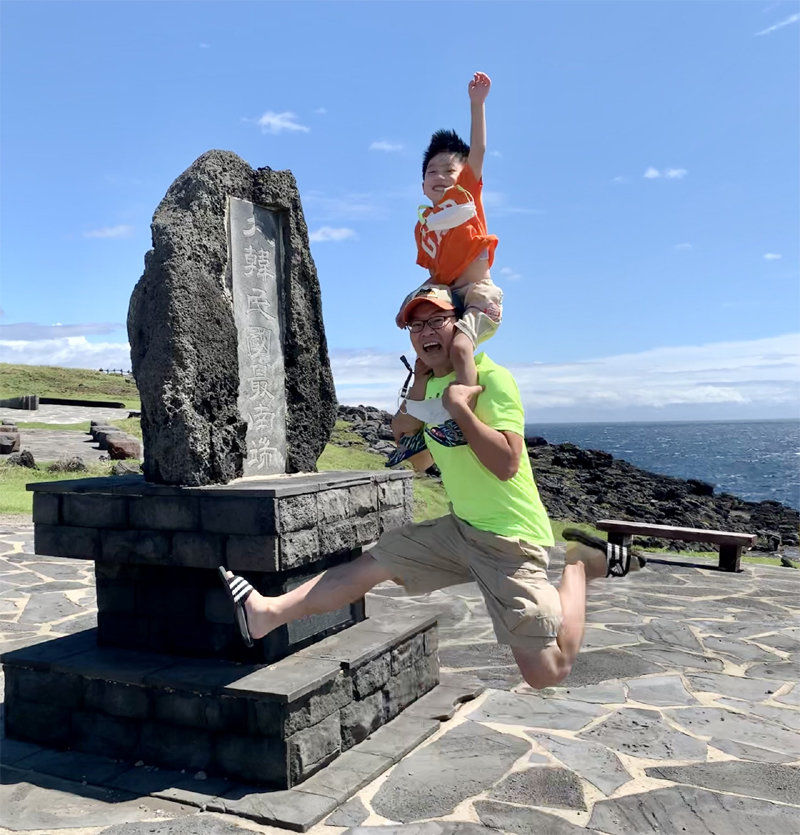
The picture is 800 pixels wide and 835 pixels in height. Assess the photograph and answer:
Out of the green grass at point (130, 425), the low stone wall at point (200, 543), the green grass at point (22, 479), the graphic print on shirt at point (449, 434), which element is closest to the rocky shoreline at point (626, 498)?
the green grass at point (130, 425)

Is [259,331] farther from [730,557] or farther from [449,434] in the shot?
[730,557]

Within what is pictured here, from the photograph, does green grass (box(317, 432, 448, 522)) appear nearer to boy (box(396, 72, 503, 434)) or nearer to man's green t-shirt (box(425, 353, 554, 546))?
boy (box(396, 72, 503, 434))

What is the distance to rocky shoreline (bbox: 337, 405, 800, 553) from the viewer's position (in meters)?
20.8

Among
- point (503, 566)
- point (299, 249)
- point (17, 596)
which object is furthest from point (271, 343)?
point (17, 596)

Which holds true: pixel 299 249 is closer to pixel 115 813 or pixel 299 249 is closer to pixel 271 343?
pixel 271 343

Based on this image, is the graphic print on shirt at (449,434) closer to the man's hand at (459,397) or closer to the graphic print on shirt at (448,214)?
the man's hand at (459,397)

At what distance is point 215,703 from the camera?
153 inches

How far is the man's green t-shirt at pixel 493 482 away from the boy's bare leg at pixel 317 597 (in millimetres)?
509

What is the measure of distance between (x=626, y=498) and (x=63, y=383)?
27039 millimetres

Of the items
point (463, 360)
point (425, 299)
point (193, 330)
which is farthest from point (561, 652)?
point (193, 330)

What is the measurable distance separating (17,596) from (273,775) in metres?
5.13

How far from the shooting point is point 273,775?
3758 millimetres

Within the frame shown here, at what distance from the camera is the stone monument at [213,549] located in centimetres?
392

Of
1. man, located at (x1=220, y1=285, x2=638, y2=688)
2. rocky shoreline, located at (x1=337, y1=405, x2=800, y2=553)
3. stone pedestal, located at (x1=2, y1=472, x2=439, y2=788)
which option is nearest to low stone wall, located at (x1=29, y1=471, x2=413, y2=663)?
stone pedestal, located at (x1=2, y1=472, x2=439, y2=788)
